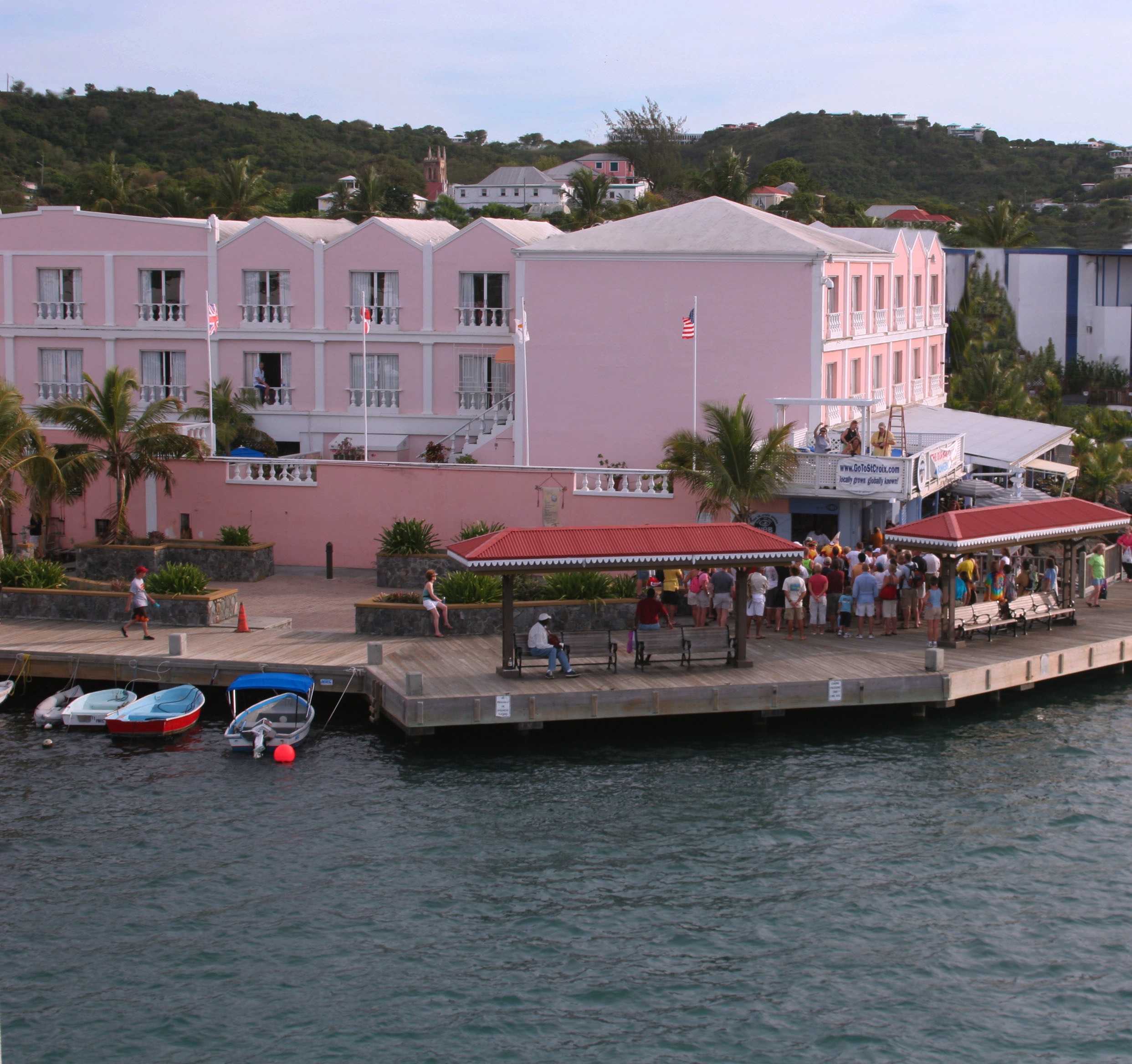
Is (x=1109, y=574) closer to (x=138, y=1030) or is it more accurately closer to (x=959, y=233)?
(x=138, y=1030)

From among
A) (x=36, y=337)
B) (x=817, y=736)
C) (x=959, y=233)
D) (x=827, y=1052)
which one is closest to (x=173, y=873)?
(x=827, y=1052)

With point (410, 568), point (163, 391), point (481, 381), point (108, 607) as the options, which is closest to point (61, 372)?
point (163, 391)

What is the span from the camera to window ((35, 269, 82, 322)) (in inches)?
1843

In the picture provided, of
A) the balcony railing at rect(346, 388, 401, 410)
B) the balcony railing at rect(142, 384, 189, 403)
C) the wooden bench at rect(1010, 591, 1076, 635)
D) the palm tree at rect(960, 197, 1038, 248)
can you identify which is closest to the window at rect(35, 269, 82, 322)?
the balcony railing at rect(142, 384, 189, 403)

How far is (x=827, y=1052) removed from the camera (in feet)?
53.9

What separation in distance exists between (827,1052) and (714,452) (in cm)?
1842

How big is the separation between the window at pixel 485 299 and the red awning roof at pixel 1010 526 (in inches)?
728

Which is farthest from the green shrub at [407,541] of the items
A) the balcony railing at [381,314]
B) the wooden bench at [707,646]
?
the balcony railing at [381,314]

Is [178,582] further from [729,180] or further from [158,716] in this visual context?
[729,180]

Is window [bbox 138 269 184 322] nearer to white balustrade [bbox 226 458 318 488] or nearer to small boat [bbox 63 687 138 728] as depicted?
white balustrade [bbox 226 458 318 488]

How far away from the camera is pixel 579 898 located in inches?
797

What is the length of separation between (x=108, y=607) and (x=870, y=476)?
17.7m

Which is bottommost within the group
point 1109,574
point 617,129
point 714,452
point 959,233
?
point 1109,574

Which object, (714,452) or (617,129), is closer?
(714,452)
